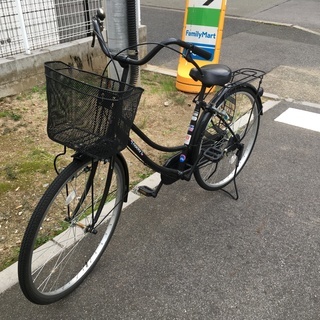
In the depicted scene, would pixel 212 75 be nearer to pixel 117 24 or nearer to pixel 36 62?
pixel 117 24

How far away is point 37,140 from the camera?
3889 millimetres

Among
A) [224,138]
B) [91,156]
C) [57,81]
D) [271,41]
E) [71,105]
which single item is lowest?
[271,41]

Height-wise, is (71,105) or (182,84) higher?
(71,105)

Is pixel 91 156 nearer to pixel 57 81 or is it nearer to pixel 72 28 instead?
pixel 57 81

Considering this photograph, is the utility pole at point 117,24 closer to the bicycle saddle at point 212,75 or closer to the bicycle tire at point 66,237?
the bicycle saddle at point 212,75

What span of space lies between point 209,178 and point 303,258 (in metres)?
1.07

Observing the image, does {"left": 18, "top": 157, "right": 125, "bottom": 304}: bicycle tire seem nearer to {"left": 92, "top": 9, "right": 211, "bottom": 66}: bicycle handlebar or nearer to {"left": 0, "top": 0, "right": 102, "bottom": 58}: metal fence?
{"left": 92, "top": 9, "right": 211, "bottom": 66}: bicycle handlebar

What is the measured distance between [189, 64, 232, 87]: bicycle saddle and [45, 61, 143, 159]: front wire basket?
747 mm

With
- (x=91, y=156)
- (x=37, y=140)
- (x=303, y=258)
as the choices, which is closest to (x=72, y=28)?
(x=37, y=140)

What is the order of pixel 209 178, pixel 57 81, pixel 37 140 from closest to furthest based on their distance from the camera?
1. pixel 57 81
2. pixel 209 178
3. pixel 37 140

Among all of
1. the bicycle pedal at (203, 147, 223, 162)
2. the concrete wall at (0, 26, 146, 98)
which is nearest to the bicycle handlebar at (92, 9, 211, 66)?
the bicycle pedal at (203, 147, 223, 162)

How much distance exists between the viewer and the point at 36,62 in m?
4.84

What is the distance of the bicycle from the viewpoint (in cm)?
180

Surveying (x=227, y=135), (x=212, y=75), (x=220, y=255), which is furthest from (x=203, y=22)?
(x=220, y=255)
